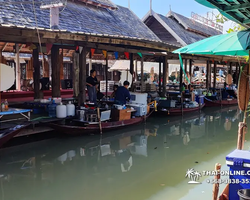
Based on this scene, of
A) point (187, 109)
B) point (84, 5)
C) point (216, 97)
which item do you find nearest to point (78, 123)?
point (84, 5)

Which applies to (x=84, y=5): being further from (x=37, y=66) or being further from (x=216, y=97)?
(x=216, y=97)

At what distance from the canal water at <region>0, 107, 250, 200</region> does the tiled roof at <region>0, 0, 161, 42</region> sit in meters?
3.35

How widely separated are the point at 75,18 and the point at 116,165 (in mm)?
5599

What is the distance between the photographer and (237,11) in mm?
4133

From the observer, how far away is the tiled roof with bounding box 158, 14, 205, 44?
1749 centimetres

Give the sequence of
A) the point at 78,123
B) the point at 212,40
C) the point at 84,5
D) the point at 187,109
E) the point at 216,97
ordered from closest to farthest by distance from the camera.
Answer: the point at 212,40 < the point at 78,123 < the point at 84,5 < the point at 187,109 < the point at 216,97

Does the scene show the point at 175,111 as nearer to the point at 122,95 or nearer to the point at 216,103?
the point at 122,95

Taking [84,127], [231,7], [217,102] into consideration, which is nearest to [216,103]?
[217,102]

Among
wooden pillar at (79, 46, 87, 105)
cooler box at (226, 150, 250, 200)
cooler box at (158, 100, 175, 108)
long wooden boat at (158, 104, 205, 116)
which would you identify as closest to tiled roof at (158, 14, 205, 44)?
long wooden boat at (158, 104, 205, 116)

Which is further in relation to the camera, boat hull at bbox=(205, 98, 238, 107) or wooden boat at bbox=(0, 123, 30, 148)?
boat hull at bbox=(205, 98, 238, 107)

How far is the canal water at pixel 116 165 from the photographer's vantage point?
4.80 m

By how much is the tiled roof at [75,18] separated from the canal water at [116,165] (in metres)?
3.35

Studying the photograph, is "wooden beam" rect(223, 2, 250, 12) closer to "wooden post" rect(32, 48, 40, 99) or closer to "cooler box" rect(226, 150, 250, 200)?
"cooler box" rect(226, 150, 250, 200)

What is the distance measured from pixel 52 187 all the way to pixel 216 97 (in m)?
14.0
